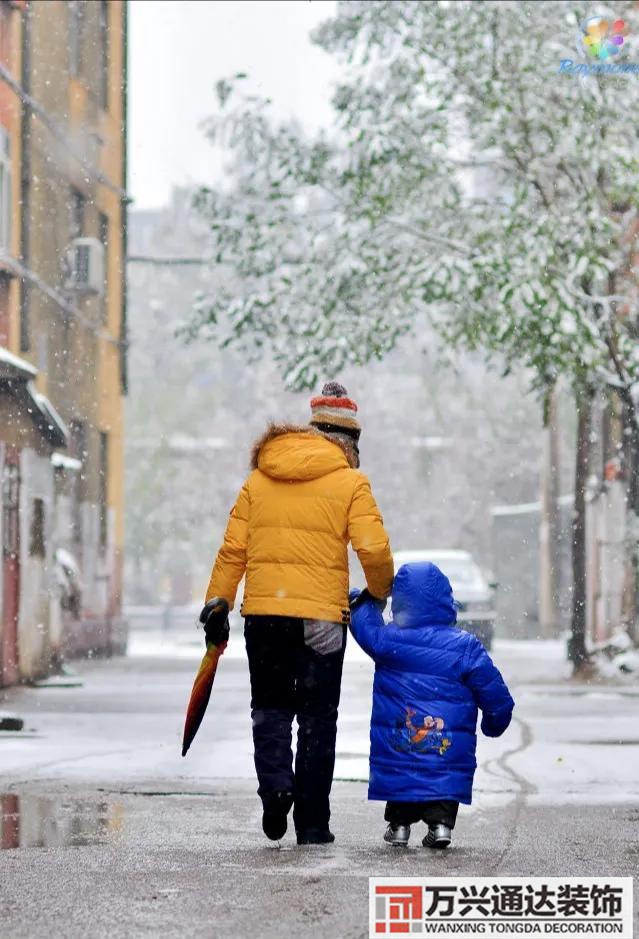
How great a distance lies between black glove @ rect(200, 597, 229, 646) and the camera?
768 centimetres

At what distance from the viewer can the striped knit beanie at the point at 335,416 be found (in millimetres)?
8031

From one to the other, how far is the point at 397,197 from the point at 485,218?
0.93 meters

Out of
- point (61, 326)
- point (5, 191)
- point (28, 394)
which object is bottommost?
point (28, 394)

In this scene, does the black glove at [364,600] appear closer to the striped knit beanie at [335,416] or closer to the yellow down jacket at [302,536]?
the yellow down jacket at [302,536]

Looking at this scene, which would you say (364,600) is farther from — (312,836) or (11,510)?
(11,510)

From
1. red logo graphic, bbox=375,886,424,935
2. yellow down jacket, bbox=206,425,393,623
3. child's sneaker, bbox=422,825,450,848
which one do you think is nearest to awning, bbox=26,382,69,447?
yellow down jacket, bbox=206,425,393,623

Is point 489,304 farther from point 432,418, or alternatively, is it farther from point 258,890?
point 432,418

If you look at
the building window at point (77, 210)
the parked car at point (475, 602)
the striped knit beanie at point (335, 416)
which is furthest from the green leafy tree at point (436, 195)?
the striped knit beanie at point (335, 416)

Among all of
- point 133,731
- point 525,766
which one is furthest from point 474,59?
point 525,766

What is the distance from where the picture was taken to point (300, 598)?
7684 millimetres

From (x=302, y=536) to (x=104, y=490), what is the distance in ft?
76.5

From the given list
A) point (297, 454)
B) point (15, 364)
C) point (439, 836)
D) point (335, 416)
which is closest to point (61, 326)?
point (15, 364)

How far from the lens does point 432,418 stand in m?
67.1

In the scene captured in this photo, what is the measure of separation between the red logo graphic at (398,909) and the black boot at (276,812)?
2010 millimetres
